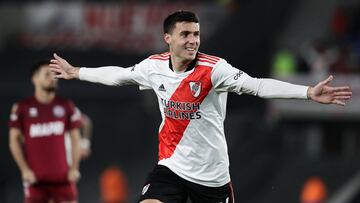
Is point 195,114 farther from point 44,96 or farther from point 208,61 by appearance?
point 44,96

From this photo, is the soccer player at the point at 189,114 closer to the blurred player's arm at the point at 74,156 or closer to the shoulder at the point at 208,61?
the shoulder at the point at 208,61

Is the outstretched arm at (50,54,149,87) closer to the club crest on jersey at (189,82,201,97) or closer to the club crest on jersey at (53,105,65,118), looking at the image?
the club crest on jersey at (189,82,201,97)

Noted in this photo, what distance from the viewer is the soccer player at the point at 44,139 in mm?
11562

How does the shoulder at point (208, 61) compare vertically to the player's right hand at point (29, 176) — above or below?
above

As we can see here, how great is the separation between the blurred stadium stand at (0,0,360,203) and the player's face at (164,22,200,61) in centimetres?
724

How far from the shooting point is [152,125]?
1673cm

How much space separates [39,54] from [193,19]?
11491 mm

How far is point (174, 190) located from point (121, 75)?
3.55ft

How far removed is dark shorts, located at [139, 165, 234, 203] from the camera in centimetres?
883

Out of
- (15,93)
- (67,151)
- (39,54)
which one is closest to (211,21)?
(39,54)

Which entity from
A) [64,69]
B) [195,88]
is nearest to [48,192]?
[64,69]

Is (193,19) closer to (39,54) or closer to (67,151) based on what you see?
(67,151)

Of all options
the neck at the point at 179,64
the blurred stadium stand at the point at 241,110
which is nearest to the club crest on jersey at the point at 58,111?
the neck at the point at 179,64

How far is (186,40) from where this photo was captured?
867 centimetres
